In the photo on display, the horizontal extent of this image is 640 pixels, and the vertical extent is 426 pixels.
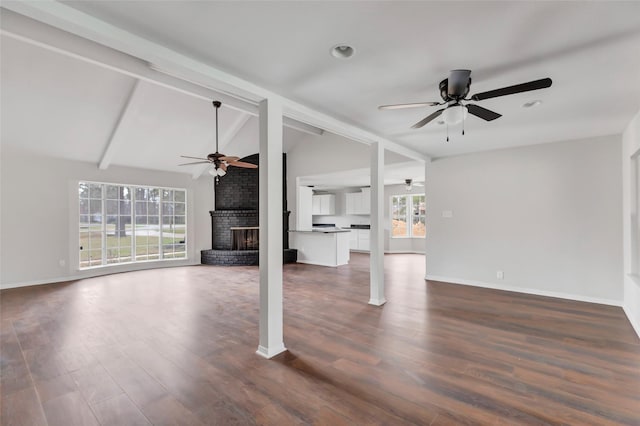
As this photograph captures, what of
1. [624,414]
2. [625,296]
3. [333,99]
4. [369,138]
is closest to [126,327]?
[333,99]

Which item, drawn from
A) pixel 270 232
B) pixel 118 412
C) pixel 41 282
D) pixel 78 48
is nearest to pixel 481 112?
pixel 270 232

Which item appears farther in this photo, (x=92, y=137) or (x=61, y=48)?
(x=92, y=137)

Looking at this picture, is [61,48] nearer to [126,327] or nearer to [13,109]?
[13,109]

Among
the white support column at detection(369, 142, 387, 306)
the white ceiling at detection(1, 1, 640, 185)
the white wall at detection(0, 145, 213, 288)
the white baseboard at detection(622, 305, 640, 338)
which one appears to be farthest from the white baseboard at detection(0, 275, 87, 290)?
the white baseboard at detection(622, 305, 640, 338)

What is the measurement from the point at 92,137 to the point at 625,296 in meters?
9.22

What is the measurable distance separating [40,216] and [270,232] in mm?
5949

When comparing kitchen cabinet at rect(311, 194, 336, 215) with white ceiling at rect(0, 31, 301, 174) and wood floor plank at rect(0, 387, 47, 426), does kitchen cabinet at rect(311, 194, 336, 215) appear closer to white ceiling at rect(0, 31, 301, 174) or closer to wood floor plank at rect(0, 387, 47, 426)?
white ceiling at rect(0, 31, 301, 174)

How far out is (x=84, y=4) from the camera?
165cm

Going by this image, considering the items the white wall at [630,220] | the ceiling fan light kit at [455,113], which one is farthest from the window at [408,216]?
the ceiling fan light kit at [455,113]

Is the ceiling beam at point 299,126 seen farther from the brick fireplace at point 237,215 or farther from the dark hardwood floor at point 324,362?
the dark hardwood floor at point 324,362

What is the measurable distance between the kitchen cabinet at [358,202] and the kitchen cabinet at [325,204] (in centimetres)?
59

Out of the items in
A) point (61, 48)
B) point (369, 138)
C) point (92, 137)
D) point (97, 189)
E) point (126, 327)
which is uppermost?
point (61, 48)

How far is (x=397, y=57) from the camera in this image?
2.24 m

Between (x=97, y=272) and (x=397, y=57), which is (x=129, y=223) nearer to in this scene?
(x=97, y=272)
